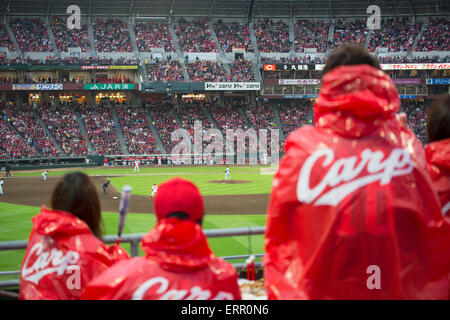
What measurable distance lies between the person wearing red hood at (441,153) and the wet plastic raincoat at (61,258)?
2.37 meters

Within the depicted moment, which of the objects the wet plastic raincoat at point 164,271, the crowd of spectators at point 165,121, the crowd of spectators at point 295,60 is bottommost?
the wet plastic raincoat at point 164,271

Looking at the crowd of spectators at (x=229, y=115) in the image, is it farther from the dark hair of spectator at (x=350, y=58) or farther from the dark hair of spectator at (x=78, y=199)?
the dark hair of spectator at (x=350, y=58)

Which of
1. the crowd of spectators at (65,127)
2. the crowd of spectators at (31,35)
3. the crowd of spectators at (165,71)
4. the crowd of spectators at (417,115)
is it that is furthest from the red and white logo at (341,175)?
the crowd of spectators at (31,35)

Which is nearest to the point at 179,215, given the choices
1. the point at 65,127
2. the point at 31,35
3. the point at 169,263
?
the point at 169,263

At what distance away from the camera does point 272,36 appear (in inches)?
2505

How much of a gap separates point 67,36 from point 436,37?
5220 centimetres

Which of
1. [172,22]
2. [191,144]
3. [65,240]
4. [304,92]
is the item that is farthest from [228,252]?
[172,22]

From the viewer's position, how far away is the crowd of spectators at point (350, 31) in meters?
61.9

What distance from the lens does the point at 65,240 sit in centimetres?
300
